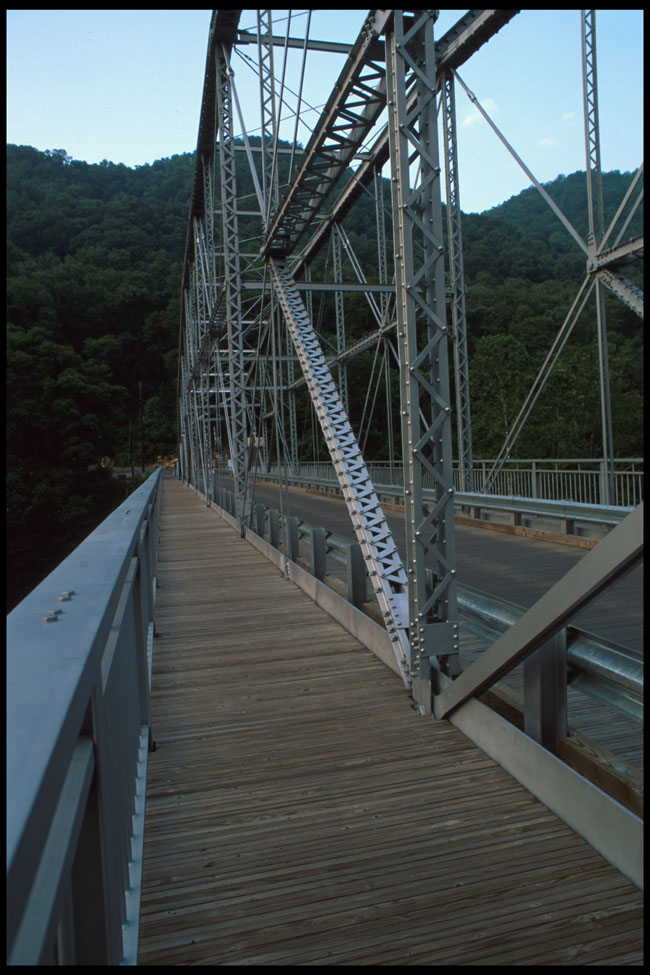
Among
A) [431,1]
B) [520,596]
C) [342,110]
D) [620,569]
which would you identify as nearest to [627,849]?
[620,569]

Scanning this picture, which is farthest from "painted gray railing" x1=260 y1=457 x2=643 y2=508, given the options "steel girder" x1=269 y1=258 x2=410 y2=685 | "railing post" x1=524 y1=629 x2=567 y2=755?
"railing post" x1=524 y1=629 x2=567 y2=755

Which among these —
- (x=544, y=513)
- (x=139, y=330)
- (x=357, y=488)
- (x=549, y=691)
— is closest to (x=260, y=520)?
(x=544, y=513)

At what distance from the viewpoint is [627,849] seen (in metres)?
2.65

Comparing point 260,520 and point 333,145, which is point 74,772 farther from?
point 260,520

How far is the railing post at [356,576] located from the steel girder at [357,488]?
294mm

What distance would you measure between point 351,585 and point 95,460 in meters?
46.0

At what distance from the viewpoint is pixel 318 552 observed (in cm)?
771

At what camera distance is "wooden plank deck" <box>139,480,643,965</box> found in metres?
2.37

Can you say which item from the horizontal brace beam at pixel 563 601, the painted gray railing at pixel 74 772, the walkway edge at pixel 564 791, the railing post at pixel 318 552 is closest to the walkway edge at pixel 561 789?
the walkway edge at pixel 564 791

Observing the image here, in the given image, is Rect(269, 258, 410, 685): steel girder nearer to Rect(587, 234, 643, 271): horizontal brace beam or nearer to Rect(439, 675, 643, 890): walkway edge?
Rect(439, 675, 643, 890): walkway edge

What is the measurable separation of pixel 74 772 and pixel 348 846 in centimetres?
182

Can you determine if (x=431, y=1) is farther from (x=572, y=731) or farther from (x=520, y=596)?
(x=520, y=596)

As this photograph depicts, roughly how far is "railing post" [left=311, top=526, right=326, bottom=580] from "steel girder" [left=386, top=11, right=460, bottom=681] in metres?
3.16

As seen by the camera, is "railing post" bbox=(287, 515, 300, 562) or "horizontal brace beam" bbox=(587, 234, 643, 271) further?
"horizontal brace beam" bbox=(587, 234, 643, 271)
